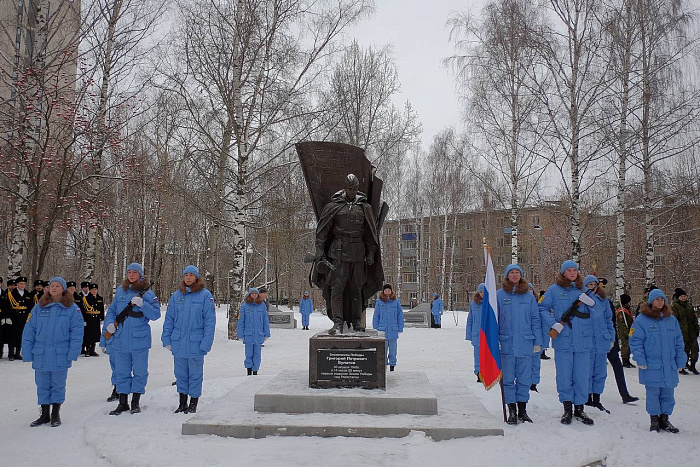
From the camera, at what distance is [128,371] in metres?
6.46

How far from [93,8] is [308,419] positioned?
9478mm

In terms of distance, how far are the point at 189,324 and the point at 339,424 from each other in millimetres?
2340

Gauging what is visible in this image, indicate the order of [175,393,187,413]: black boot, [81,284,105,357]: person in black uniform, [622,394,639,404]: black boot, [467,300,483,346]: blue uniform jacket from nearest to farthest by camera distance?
1. [175,393,187,413]: black boot
2. [622,394,639,404]: black boot
3. [467,300,483,346]: blue uniform jacket
4. [81,284,105,357]: person in black uniform

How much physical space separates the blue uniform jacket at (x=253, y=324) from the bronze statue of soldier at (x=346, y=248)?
114 inches

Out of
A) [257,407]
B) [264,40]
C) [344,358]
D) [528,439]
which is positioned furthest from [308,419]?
[264,40]

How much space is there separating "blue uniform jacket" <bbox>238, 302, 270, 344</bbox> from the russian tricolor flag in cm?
502

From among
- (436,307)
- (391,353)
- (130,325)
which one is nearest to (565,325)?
(391,353)

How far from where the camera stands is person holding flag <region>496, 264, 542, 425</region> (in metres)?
6.02

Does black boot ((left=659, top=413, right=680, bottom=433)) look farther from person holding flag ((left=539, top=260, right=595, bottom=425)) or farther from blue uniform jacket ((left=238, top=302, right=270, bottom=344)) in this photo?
blue uniform jacket ((left=238, top=302, right=270, bottom=344))

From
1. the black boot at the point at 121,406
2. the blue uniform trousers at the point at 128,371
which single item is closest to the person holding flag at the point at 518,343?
the blue uniform trousers at the point at 128,371

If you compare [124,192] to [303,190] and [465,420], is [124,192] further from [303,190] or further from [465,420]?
[465,420]

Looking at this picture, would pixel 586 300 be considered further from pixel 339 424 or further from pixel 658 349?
pixel 339 424

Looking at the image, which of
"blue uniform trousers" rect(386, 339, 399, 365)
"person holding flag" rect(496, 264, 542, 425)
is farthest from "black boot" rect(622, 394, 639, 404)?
"blue uniform trousers" rect(386, 339, 399, 365)

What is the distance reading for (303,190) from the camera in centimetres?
2381
